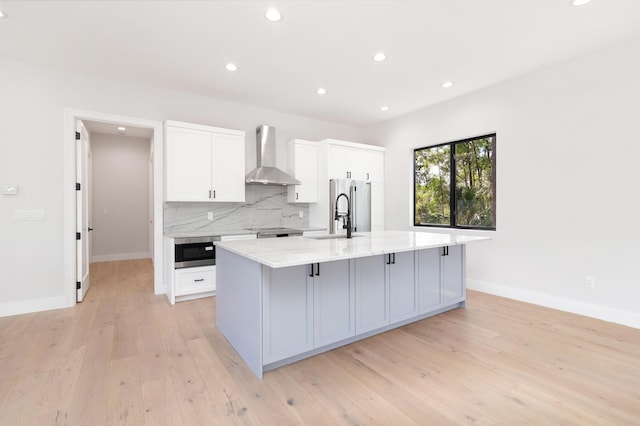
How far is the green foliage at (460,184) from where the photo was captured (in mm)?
4238

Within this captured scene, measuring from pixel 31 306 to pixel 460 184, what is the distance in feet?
18.5

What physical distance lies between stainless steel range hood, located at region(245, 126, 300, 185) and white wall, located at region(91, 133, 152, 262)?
3.79 m

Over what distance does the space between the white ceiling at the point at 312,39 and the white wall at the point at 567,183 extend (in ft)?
0.95

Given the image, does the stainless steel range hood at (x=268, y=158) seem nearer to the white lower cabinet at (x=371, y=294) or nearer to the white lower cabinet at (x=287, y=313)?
the white lower cabinet at (x=371, y=294)

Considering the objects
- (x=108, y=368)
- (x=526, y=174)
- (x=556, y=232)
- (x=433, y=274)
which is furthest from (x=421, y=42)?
(x=108, y=368)

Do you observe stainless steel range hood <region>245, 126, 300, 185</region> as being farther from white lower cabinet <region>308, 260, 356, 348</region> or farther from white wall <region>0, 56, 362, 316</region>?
white lower cabinet <region>308, 260, 356, 348</region>

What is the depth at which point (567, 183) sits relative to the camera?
3387 mm

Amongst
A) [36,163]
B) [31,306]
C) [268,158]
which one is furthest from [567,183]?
[31,306]

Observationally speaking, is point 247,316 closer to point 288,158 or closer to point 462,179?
point 288,158

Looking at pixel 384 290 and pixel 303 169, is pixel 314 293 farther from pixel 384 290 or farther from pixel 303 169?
pixel 303 169

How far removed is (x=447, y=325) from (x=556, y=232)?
176 centimetres

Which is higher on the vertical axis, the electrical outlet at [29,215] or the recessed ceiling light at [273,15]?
the recessed ceiling light at [273,15]

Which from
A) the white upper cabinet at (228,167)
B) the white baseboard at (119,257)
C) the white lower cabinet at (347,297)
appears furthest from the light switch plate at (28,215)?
the white baseboard at (119,257)

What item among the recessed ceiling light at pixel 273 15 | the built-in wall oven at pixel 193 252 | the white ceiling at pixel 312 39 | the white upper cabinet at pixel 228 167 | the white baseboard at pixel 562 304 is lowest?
the white baseboard at pixel 562 304
